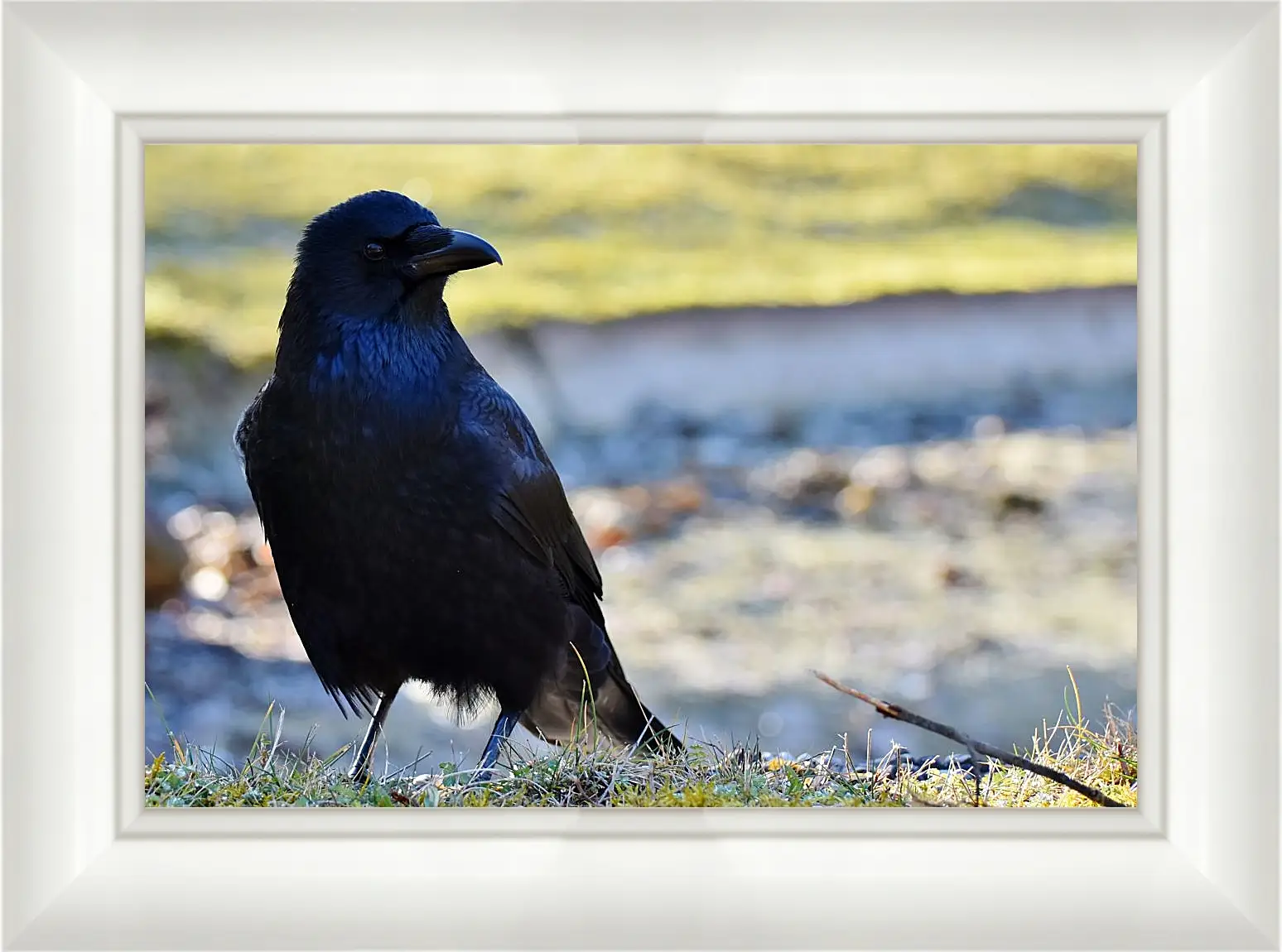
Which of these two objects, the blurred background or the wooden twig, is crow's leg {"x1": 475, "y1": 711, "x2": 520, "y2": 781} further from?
the wooden twig

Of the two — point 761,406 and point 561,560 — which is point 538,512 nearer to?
point 561,560

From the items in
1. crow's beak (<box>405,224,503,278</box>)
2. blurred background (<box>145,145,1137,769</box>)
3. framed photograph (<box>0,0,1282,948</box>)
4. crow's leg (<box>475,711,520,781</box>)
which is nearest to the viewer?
framed photograph (<box>0,0,1282,948</box>)

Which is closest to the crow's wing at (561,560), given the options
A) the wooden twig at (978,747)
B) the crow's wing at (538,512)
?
the crow's wing at (538,512)

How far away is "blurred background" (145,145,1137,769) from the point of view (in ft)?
9.58

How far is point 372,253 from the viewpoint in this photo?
288cm

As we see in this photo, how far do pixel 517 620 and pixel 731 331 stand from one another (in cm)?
114

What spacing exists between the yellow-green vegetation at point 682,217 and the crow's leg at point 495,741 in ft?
4.13

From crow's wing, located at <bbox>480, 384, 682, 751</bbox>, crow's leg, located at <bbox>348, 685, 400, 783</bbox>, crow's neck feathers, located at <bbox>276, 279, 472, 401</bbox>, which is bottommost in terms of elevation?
crow's leg, located at <bbox>348, 685, 400, 783</bbox>

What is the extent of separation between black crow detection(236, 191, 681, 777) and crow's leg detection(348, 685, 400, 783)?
0.04ft

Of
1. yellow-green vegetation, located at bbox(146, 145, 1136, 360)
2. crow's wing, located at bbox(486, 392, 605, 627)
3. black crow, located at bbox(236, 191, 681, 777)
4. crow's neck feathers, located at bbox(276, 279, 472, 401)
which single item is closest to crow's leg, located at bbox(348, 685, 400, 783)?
black crow, located at bbox(236, 191, 681, 777)

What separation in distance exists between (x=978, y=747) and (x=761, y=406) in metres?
1.46

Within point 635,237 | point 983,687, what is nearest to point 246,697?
point 635,237

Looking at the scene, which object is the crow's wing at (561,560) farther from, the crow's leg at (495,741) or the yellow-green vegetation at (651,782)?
the yellow-green vegetation at (651,782)

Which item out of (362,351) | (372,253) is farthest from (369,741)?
(372,253)
